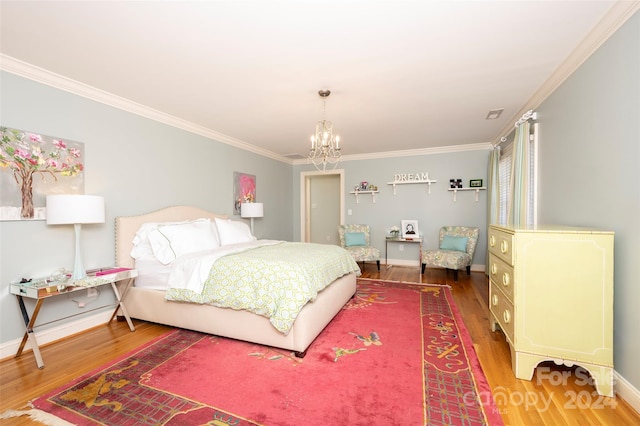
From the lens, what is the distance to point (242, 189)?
5012 millimetres

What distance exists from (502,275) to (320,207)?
201 inches

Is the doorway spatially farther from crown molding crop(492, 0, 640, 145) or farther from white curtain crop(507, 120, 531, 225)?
crown molding crop(492, 0, 640, 145)

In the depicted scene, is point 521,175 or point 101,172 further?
point 521,175

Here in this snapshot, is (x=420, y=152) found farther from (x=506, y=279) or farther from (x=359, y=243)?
(x=506, y=279)

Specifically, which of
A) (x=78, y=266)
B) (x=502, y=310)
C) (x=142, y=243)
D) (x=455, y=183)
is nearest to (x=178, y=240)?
(x=142, y=243)

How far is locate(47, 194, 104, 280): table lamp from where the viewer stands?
2268mm

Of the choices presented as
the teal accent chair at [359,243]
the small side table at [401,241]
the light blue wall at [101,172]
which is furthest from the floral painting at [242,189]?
the small side table at [401,241]

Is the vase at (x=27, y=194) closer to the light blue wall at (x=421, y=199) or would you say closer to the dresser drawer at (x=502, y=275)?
the dresser drawer at (x=502, y=275)

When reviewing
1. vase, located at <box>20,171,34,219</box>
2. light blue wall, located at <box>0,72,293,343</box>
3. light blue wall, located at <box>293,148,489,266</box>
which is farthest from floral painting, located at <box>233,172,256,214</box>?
vase, located at <box>20,171,34,219</box>

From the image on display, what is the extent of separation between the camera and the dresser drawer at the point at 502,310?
2.02 meters

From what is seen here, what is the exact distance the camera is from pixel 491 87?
9.30 feet

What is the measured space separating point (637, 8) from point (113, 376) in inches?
163

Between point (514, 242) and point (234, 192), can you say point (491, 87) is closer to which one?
point (514, 242)

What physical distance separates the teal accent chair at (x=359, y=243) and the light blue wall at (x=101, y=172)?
2.43m
